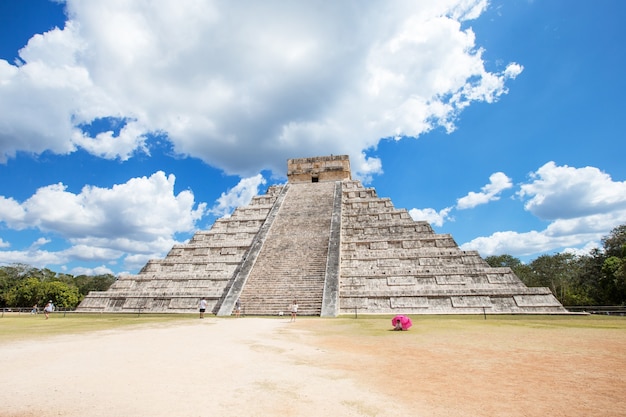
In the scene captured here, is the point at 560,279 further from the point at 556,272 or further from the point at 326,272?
the point at 326,272

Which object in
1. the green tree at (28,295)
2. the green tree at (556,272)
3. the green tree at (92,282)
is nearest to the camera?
the green tree at (28,295)

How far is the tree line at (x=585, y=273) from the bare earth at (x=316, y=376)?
21.7 m

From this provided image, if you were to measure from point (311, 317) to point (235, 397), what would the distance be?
32.9 feet

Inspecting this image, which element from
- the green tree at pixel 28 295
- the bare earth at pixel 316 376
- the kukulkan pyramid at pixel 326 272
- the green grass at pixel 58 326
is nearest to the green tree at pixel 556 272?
the kukulkan pyramid at pixel 326 272

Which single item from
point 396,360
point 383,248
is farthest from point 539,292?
point 396,360

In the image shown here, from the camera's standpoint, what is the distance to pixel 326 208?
2325 centimetres

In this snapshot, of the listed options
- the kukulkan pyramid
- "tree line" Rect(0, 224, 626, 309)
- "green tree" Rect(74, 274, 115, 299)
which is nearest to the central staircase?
the kukulkan pyramid

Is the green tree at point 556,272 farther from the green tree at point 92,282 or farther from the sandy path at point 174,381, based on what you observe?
the green tree at point 92,282

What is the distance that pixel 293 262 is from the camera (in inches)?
702

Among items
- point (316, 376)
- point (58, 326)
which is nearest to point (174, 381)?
point (316, 376)

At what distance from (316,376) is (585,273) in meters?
37.4

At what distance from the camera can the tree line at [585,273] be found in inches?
980

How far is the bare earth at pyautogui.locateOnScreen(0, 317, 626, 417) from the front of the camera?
352 cm

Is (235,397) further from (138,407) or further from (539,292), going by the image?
(539,292)
